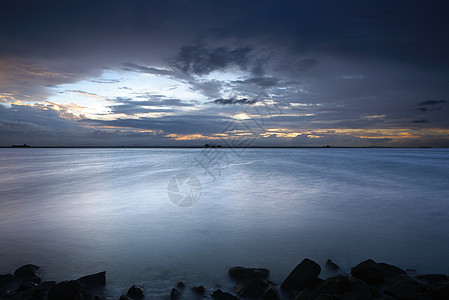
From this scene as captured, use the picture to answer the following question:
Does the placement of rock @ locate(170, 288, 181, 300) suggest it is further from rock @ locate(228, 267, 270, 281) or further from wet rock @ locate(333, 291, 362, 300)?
wet rock @ locate(333, 291, 362, 300)

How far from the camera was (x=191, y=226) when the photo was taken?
782 cm

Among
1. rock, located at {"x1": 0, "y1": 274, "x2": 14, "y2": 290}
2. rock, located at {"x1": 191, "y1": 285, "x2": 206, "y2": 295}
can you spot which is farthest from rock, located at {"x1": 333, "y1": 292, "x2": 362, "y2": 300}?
rock, located at {"x1": 0, "y1": 274, "x2": 14, "y2": 290}

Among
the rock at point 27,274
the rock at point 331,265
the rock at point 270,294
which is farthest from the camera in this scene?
the rock at point 331,265

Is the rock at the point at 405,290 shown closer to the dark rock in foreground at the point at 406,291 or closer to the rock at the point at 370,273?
the dark rock in foreground at the point at 406,291

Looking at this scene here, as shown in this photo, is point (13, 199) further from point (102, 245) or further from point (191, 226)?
point (191, 226)

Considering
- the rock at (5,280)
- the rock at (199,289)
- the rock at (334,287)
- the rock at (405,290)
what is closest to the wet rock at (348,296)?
the rock at (334,287)

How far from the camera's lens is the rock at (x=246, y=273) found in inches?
178

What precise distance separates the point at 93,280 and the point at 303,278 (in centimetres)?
346

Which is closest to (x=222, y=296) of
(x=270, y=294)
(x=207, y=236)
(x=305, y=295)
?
(x=270, y=294)

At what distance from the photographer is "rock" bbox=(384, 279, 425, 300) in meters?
3.48

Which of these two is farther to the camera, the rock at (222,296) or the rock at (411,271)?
the rock at (411,271)

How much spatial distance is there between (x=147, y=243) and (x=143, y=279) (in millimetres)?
1882

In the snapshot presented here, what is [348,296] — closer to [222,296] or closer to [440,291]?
[440,291]

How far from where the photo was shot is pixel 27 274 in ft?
14.9
